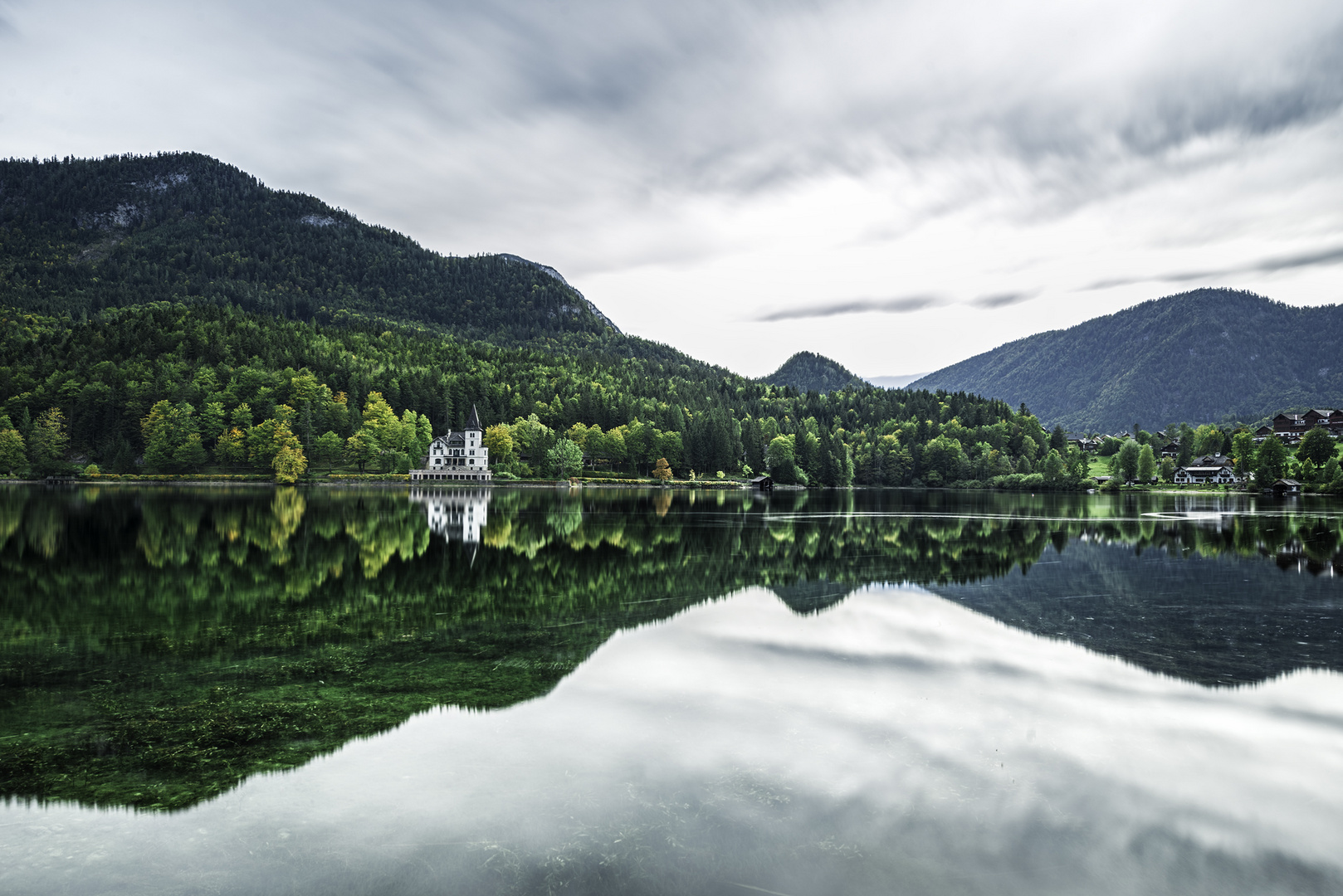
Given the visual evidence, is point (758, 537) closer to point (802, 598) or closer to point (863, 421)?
point (802, 598)

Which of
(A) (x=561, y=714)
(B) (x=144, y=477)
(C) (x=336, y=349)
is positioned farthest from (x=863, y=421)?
(A) (x=561, y=714)

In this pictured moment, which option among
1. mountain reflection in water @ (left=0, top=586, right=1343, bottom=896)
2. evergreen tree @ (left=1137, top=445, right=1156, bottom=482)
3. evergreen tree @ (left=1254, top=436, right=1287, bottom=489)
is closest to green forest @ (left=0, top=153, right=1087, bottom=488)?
evergreen tree @ (left=1137, top=445, right=1156, bottom=482)

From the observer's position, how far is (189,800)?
26.7 feet

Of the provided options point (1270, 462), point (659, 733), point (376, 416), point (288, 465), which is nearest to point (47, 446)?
point (288, 465)

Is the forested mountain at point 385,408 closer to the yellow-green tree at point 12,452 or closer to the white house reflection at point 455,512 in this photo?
the yellow-green tree at point 12,452

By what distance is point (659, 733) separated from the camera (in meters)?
10.6

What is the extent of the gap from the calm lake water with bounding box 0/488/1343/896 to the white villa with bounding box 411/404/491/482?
97709 mm

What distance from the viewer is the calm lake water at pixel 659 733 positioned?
7.10m

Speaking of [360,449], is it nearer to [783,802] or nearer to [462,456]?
[462,456]

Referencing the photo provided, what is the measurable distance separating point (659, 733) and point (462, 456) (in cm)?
12311

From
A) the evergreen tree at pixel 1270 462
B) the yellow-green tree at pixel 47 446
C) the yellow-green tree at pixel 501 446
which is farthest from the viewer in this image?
the yellow-green tree at pixel 501 446

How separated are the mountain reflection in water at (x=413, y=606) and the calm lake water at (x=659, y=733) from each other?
116mm

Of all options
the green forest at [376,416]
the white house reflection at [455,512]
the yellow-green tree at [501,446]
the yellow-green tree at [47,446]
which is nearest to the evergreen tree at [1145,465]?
the green forest at [376,416]

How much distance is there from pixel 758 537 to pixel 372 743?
100 feet
